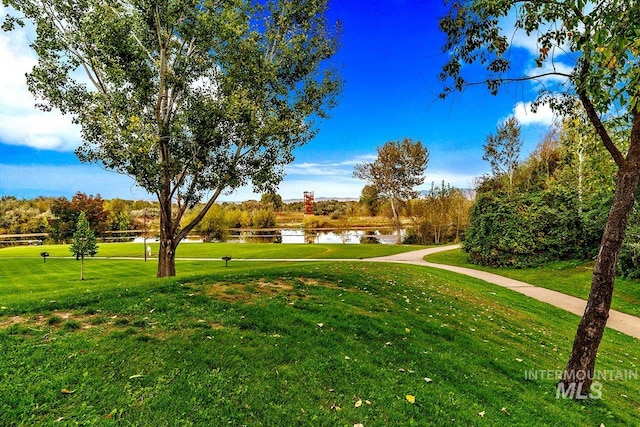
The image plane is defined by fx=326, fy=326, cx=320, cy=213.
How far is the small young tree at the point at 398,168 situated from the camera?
36844mm

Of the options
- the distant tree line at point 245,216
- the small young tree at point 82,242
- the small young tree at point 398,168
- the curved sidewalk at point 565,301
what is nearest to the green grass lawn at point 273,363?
the curved sidewalk at point 565,301

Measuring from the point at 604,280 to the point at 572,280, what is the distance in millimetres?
13882

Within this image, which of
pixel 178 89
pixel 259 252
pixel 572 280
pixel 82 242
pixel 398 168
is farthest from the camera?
pixel 398 168

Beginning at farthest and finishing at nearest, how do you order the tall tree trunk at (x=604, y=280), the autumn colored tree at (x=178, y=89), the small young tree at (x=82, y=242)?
the small young tree at (x=82, y=242) < the autumn colored tree at (x=178, y=89) < the tall tree trunk at (x=604, y=280)

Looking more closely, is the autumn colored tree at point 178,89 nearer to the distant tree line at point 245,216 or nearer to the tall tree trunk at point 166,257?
the tall tree trunk at point 166,257

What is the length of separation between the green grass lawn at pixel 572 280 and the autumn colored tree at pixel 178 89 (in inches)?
522

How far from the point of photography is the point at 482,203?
2100 cm

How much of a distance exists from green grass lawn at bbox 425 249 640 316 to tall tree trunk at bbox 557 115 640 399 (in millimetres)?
9722

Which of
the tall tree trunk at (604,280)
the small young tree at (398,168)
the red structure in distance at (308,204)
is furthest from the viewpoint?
the red structure in distance at (308,204)

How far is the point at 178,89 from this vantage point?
10.6 m

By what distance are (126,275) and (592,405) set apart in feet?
64.5

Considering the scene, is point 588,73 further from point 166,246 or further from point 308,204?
point 308,204

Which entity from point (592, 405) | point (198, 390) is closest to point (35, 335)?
point (198, 390)

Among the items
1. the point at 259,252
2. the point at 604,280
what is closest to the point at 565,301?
the point at 604,280
